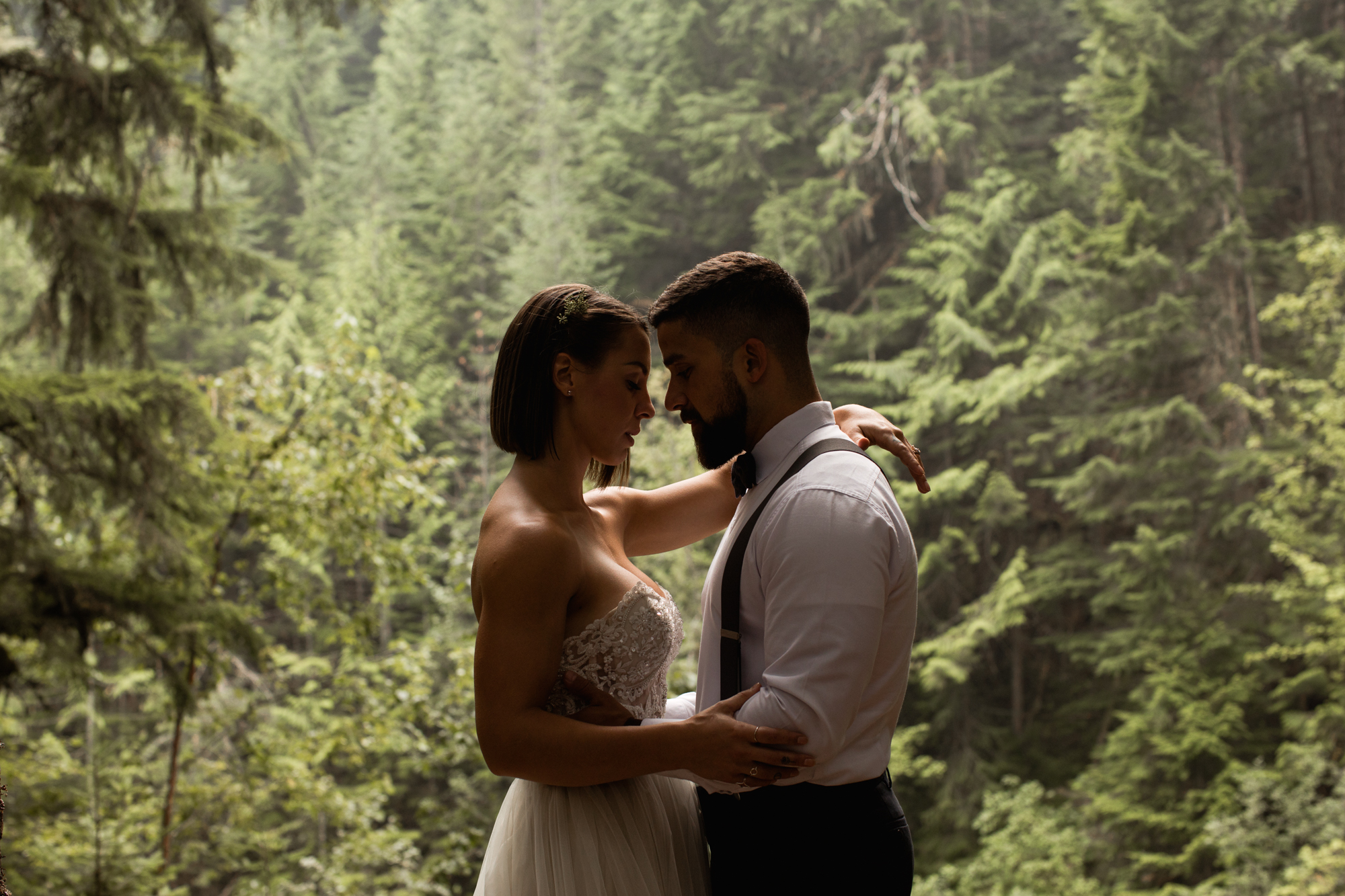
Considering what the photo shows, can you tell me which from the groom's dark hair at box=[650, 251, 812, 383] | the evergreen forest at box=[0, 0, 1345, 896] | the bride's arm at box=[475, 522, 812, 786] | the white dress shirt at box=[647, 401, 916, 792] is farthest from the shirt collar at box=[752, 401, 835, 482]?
the evergreen forest at box=[0, 0, 1345, 896]

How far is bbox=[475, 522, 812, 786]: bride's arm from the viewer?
150cm

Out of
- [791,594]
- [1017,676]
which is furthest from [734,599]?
[1017,676]

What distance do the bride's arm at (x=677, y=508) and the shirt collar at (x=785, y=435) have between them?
0.48m

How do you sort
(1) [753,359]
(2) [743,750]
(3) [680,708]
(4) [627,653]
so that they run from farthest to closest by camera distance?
(3) [680,708], (4) [627,653], (1) [753,359], (2) [743,750]

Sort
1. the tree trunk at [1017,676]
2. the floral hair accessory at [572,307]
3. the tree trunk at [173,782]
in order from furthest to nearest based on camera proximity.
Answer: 1. the tree trunk at [1017,676]
2. the tree trunk at [173,782]
3. the floral hair accessory at [572,307]

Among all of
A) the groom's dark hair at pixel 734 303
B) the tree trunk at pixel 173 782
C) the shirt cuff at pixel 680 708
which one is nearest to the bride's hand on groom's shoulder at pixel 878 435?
the groom's dark hair at pixel 734 303

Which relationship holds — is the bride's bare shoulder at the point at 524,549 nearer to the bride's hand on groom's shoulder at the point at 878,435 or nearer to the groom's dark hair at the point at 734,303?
the groom's dark hair at the point at 734,303

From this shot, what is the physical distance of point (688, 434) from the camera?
9.87m

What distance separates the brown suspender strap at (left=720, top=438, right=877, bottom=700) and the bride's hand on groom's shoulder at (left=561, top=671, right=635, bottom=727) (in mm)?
201

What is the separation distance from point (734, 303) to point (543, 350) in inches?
15.8

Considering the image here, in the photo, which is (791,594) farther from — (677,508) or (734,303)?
(677,508)

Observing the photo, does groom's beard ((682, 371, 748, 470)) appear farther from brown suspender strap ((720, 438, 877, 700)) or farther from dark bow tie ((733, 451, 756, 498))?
brown suspender strap ((720, 438, 877, 700))

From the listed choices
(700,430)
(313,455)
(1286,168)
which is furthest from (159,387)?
(1286,168)

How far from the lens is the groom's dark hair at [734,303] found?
165 centimetres
